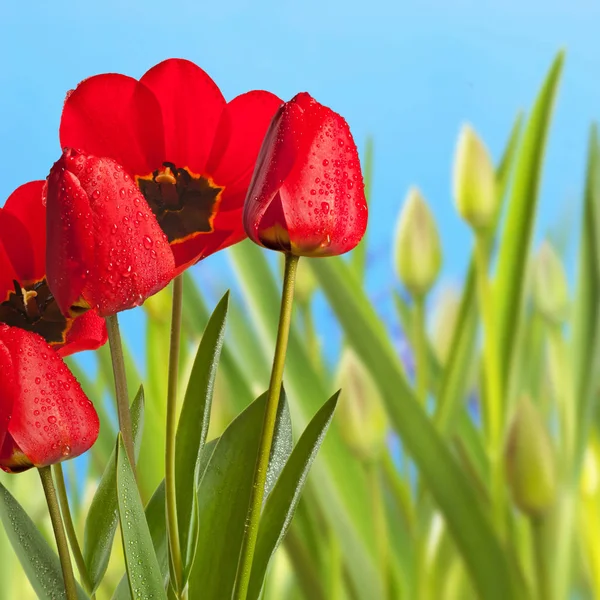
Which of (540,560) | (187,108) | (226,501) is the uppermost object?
(187,108)

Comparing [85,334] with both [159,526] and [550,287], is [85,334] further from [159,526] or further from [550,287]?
[550,287]

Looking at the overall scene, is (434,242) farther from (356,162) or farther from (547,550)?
(356,162)

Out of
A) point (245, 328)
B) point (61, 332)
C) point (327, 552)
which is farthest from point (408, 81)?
point (61, 332)

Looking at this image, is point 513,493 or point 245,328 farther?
point 245,328

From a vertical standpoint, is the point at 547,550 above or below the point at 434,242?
below

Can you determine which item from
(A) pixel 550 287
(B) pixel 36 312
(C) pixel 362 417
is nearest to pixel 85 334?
(B) pixel 36 312

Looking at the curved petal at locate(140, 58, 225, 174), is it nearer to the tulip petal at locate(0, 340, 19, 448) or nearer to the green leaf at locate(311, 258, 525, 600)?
the tulip petal at locate(0, 340, 19, 448)

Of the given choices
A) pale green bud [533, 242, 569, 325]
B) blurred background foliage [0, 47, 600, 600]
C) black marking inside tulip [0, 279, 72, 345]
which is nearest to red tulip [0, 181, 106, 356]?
black marking inside tulip [0, 279, 72, 345]
